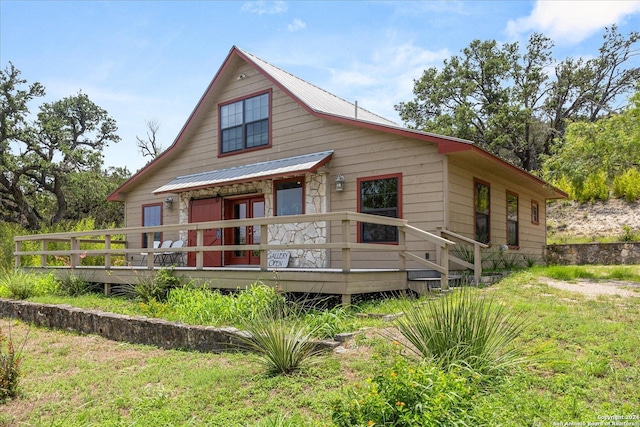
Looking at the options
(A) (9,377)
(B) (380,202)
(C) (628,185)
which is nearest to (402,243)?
(B) (380,202)

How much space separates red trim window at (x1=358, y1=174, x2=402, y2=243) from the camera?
1034 centimetres

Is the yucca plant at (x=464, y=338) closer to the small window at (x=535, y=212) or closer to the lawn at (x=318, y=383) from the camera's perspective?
the lawn at (x=318, y=383)

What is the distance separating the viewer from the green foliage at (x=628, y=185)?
1880 centimetres

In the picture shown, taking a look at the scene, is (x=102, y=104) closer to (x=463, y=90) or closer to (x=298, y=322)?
(x=463, y=90)

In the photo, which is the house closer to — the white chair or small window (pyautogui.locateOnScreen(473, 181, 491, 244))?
small window (pyautogui.locateOnScreen(473, 181, 491, 244))

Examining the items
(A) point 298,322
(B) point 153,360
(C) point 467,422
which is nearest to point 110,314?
(B) point 153,360

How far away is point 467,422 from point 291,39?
1037cm

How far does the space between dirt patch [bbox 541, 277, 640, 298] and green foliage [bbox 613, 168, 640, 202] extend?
35.7 ft

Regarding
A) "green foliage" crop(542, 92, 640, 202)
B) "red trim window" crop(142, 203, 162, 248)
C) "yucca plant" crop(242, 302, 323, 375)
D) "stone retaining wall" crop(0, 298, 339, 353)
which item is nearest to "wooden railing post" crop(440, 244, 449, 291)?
"stone retaining wall" crop(0, 298, 339, 353)

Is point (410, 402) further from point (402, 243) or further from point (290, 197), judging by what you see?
point (290, 197)

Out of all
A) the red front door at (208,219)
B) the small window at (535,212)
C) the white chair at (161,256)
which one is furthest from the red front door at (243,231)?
the small window at (535,212)

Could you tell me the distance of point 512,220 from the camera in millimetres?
13859

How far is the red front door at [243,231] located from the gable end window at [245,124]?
1.50m

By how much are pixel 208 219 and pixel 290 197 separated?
2.88 m
